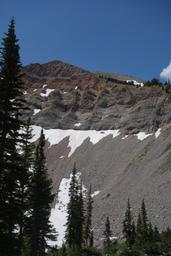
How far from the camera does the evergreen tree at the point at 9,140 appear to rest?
17562mm

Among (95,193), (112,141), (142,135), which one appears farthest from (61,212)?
(142,135)

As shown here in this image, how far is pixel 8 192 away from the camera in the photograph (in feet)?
58.8

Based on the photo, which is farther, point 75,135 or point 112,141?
point 75,135

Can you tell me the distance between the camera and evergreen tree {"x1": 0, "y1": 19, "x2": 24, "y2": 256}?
1756 centimetres

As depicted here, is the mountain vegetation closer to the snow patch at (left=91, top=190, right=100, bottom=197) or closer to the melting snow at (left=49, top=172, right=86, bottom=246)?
the melting snow at (left=49, top=172, right=86, bottom=246)

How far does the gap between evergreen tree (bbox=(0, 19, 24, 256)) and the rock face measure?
5193cm

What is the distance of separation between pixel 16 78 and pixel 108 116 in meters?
122

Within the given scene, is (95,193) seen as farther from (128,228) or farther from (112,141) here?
(112,141)

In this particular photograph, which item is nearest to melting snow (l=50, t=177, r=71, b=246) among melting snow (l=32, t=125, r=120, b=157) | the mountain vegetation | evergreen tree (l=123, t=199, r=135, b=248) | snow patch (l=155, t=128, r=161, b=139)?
evergreen tree (l=123, t=199, r=135, b=248)

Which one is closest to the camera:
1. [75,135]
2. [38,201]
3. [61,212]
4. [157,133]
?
[38,201]

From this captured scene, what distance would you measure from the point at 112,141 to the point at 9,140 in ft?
344

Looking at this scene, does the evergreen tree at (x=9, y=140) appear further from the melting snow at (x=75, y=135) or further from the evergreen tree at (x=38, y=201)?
the melting snow at (x=75, y=135)

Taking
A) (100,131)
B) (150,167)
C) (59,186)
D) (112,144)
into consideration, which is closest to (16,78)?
(150,167)

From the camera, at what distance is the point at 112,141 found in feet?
401
